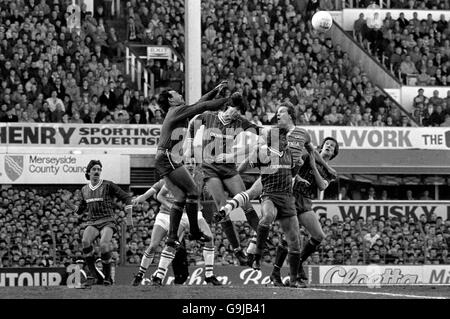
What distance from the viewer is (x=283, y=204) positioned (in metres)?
17.7

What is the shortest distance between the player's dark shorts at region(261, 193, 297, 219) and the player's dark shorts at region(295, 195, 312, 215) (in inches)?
47.4

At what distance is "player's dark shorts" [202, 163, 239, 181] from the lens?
18.5 metres

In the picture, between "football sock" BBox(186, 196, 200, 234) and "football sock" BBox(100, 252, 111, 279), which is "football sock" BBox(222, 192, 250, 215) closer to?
"football sock" BBox(186, 196, 200, 234)

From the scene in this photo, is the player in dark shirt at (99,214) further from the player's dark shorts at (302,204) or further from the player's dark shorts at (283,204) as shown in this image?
the player's dark shorts at (283,204)

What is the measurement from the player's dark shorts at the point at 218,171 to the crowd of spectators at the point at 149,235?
9469mm

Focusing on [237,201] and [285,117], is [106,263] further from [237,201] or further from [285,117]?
[285,117]

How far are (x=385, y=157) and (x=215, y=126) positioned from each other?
16313 mm

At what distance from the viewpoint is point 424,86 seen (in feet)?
128

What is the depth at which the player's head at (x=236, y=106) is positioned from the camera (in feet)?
60.1

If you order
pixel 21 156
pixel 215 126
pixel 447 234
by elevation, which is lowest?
pixel 447 234

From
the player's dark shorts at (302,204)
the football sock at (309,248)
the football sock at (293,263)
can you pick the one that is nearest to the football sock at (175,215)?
the football sock at (293,263)

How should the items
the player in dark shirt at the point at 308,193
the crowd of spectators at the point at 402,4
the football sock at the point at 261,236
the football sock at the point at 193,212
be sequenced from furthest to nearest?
the crowd of spectators at the point at 402,4 < the player in dark shirt at the point at 308,193 < the football sock at the point at 261,236 < the football sock at the point at 193,212
